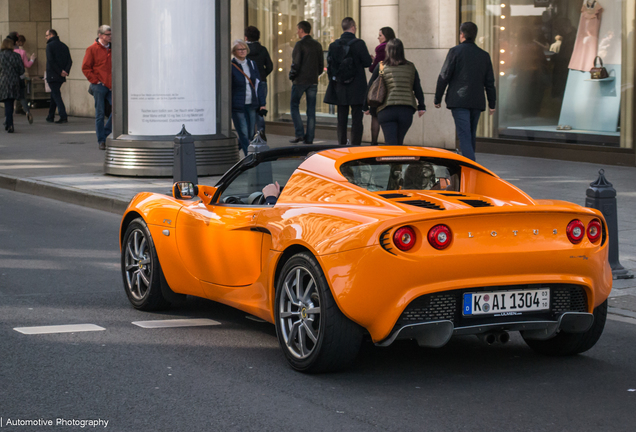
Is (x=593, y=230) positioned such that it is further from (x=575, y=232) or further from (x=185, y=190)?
(x=185, y=190)

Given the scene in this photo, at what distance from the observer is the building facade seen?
14.5 metres

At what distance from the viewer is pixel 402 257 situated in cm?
454

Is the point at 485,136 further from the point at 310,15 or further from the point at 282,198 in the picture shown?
the point at 282,198

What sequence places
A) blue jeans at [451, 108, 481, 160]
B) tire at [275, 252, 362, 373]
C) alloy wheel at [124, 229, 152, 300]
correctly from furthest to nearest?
blue jeans at [451, 108, 481, 160] → alloy wheel at [124, 229, 152, 300] → tire at [275, 252, 362, 373]

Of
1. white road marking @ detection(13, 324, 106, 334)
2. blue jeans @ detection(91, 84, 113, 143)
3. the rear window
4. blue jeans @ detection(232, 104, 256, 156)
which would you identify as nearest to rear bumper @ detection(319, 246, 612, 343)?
the rear window

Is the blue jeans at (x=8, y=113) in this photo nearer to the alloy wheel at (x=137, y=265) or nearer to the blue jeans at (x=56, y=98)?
the blue jeans at (x=56, y=98)

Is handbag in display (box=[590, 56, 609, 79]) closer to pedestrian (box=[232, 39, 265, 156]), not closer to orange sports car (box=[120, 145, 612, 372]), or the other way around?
pedestrian (box=[232, 39, 265, 156])

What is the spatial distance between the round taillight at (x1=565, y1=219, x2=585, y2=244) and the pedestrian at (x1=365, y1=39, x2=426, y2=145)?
7.72 m

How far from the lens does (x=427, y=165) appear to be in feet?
18.6

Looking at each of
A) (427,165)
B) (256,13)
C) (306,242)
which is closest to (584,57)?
(256,13)

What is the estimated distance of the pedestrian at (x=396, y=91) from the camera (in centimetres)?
1251

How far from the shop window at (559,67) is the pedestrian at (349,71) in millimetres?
2426

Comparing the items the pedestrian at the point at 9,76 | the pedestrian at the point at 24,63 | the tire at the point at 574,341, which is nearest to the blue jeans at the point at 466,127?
the tire at the point at 574,341

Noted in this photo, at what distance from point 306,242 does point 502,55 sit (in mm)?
12204
